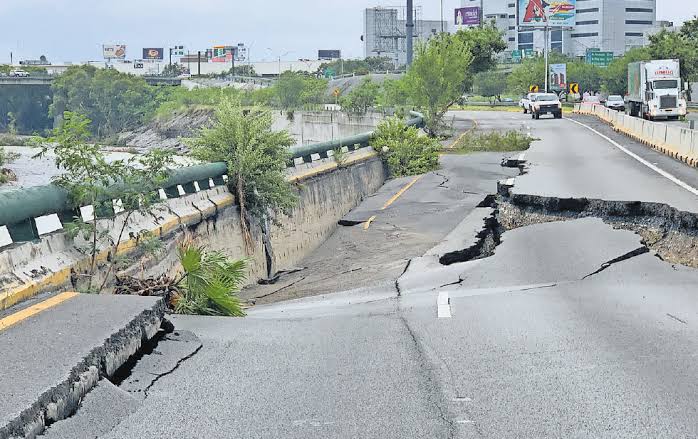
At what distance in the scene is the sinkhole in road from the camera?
45.8ft

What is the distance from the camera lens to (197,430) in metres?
5.43

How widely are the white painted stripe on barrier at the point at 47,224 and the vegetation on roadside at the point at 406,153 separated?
19.6m

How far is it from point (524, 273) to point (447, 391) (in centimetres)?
615

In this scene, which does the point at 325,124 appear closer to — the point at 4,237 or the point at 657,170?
the point at 657,170

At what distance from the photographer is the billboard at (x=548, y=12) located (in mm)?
171125

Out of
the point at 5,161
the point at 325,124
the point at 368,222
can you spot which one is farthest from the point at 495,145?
the point at 325,124

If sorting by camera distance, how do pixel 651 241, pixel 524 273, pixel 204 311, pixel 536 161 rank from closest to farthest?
pixel 204 311
pixel 524 273
pixel 651 241
pixel 536 161

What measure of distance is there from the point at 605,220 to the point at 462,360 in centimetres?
967

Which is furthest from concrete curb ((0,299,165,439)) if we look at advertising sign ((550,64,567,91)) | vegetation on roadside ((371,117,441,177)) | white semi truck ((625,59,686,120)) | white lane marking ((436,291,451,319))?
advertising sign ((550,64,567,91))

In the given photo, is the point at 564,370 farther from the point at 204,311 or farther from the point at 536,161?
the point at 536,161

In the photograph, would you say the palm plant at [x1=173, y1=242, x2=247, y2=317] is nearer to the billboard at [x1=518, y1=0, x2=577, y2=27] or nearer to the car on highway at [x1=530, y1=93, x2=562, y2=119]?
the car on highway at [x1=530, y1=93, x2=562, y2=119]

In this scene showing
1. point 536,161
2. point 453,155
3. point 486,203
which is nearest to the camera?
point 486,203

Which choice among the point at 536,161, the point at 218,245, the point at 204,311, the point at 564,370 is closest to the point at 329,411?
the point at 564,370

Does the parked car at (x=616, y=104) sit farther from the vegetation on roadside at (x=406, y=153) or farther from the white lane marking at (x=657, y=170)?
the vegetation on roadside at (x=406, y=153)
